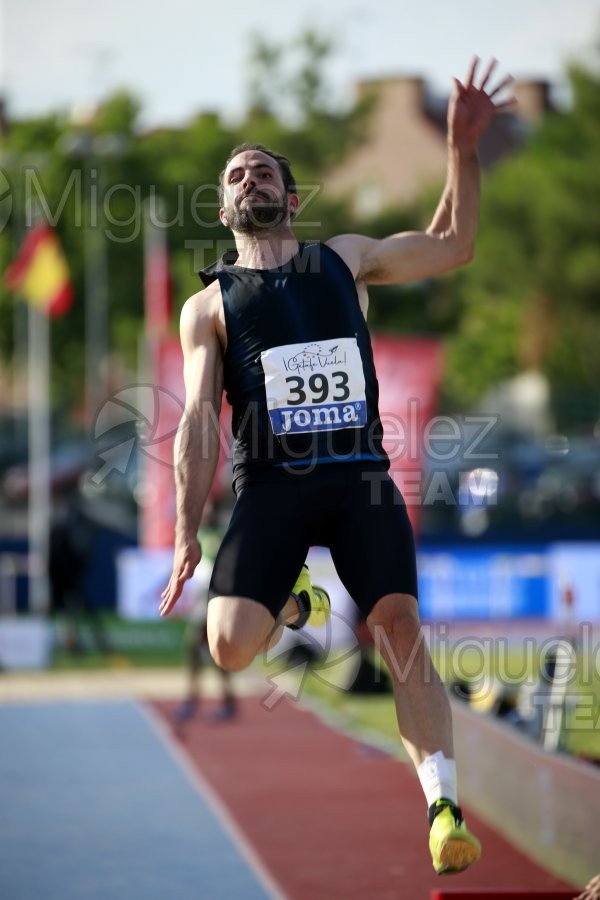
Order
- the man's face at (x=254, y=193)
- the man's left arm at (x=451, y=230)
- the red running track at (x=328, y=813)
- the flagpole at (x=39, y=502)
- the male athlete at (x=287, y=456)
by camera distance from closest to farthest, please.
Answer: the male athlete at (x=287, y=456), the man's face at (x=254, y=193), the man's left arm at (x=451, y=230), the red running track at (x=328, y=813), the flagpole at (x=39, y=502)

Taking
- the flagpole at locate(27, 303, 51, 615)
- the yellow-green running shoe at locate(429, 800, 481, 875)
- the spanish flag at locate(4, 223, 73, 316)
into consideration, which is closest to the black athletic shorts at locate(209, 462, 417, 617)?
the yellow-green running shoe at locate(429, 800, 481, 875)

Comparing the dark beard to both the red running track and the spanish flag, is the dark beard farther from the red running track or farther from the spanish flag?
the spanish flag

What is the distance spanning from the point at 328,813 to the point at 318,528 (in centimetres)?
498

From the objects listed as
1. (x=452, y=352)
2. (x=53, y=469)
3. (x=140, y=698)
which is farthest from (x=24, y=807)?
(x=452, y=352)

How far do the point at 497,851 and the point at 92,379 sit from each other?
40.7 m

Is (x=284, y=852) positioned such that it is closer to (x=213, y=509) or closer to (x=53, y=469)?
(x=213, y=509)

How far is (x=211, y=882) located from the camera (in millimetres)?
8023

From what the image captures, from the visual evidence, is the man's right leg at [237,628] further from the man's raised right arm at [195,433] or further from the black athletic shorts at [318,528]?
the man's raised right arm at [195,433]

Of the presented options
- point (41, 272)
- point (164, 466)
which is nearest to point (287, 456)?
point (164, 466)

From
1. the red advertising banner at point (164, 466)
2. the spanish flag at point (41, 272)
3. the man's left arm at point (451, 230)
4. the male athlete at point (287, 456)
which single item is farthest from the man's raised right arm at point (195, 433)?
the spanish flag at point (41, 272)

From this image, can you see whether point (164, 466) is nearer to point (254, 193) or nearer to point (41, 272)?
point (41, 272)

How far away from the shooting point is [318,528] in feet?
18.1

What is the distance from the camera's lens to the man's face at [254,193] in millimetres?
5523

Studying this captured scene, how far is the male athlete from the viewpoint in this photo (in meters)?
5.38
